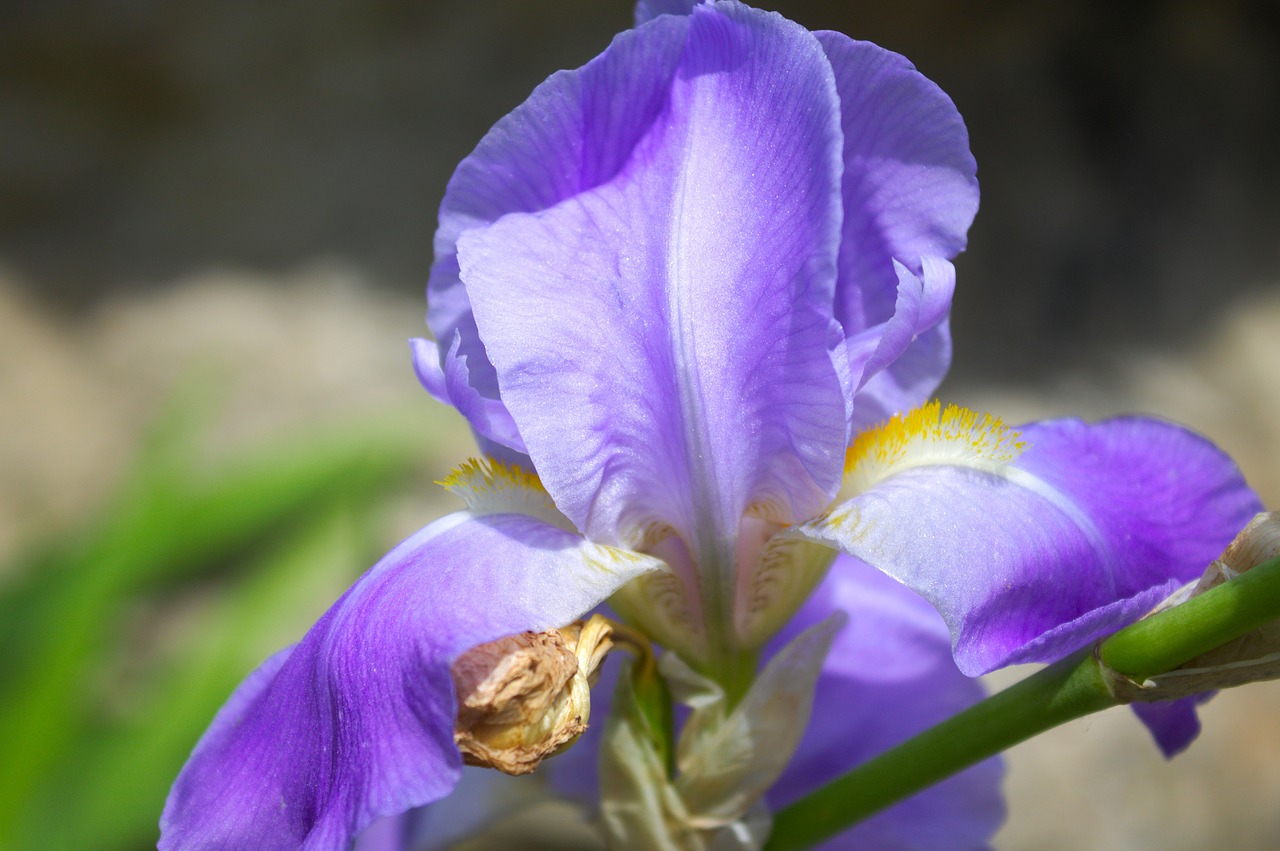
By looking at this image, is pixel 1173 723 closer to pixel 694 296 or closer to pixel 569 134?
pixel 694 296

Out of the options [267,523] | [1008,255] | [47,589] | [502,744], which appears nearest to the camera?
[502,744]

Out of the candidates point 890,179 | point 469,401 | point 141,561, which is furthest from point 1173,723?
point 141,561

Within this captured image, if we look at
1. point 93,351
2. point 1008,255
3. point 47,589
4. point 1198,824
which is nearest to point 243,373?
point 93,351

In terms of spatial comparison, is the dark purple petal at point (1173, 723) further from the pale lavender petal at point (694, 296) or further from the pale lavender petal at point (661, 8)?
the pale lavender petal at point (661, 8)

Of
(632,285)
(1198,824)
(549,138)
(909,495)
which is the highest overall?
(549,138)

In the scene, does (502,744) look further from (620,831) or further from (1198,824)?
(1198,824)

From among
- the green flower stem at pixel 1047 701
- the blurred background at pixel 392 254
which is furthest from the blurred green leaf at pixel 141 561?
the green flower stem at pixel 1047 701

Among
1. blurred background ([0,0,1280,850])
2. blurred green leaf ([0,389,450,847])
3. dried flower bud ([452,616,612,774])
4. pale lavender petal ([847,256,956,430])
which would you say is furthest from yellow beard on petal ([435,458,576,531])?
blurred background ([0,0,1280,850])
